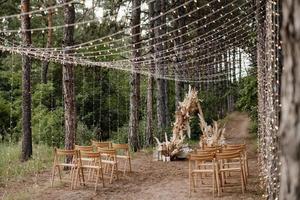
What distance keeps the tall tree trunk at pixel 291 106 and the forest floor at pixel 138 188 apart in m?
7.24

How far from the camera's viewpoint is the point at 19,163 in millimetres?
14062

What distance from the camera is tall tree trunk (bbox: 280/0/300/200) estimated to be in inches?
55.9

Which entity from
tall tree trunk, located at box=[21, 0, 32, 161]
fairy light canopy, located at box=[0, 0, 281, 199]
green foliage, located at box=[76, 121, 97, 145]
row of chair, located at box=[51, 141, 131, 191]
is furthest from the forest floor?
green foliage, located at box=[76, 121, 97, 145]

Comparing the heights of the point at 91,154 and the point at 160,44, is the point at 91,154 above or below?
below

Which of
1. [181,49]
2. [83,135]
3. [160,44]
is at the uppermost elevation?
[181,49]

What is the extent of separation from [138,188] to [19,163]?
5.53 metres

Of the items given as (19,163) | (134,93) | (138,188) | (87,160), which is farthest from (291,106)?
(134,93)

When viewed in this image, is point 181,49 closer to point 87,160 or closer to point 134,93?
point 134,93

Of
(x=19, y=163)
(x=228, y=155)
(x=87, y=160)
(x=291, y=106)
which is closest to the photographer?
(x=291, y=106)

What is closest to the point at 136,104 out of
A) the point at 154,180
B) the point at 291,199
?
the point at 154,180

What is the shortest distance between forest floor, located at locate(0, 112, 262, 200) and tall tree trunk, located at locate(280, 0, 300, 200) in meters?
7.24

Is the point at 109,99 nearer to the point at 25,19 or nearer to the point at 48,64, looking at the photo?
the point at 48,64

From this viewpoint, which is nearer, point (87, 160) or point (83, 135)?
point (87, 160)

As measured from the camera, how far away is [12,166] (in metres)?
13.2
